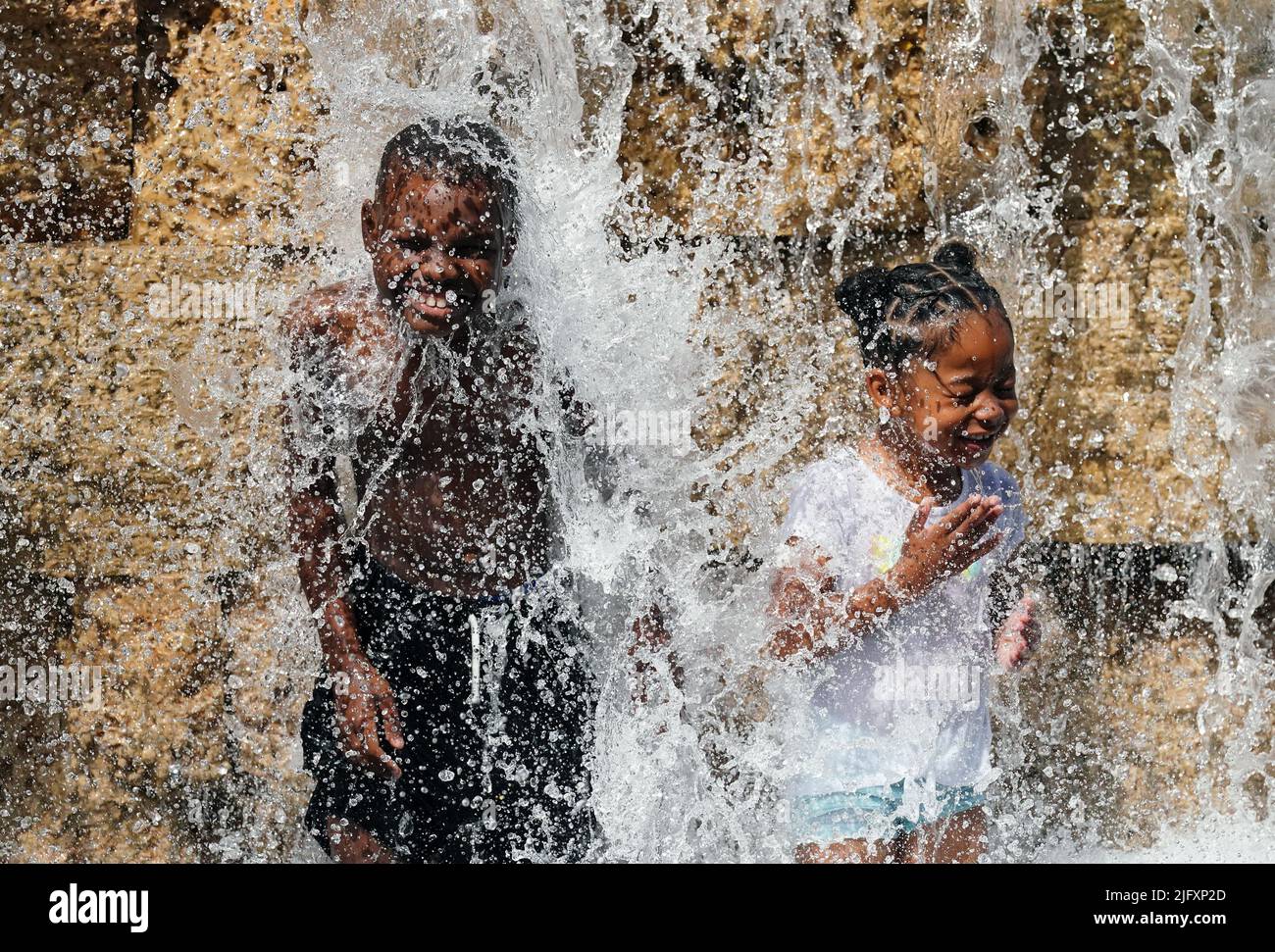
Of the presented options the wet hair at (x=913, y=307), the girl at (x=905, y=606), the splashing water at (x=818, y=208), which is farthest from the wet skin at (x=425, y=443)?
the wet hair at (x=913, y=307)

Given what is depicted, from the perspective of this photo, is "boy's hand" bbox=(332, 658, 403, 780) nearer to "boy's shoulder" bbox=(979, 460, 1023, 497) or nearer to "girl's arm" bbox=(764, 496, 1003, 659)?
"girl's arm" bbox=(764, 496, 1003, 659)

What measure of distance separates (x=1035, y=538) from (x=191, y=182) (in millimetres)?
2229

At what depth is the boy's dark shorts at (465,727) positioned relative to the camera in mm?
2770

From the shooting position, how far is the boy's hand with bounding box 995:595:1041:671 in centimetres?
265

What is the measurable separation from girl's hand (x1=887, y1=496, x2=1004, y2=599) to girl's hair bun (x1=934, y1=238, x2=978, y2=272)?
57 cm

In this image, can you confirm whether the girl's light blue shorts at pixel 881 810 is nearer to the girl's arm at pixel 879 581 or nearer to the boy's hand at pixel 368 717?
the girl's arm at pixel 879 581

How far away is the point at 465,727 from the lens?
2781mm

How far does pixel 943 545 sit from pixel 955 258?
2.42 feet

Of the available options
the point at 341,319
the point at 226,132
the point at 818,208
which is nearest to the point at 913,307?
the point at 818,208

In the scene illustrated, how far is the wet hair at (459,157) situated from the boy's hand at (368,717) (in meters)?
0.93

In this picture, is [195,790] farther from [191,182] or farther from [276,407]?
[191,182]

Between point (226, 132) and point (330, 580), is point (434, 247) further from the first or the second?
point (226, 132)

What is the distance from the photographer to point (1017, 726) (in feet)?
11.3
